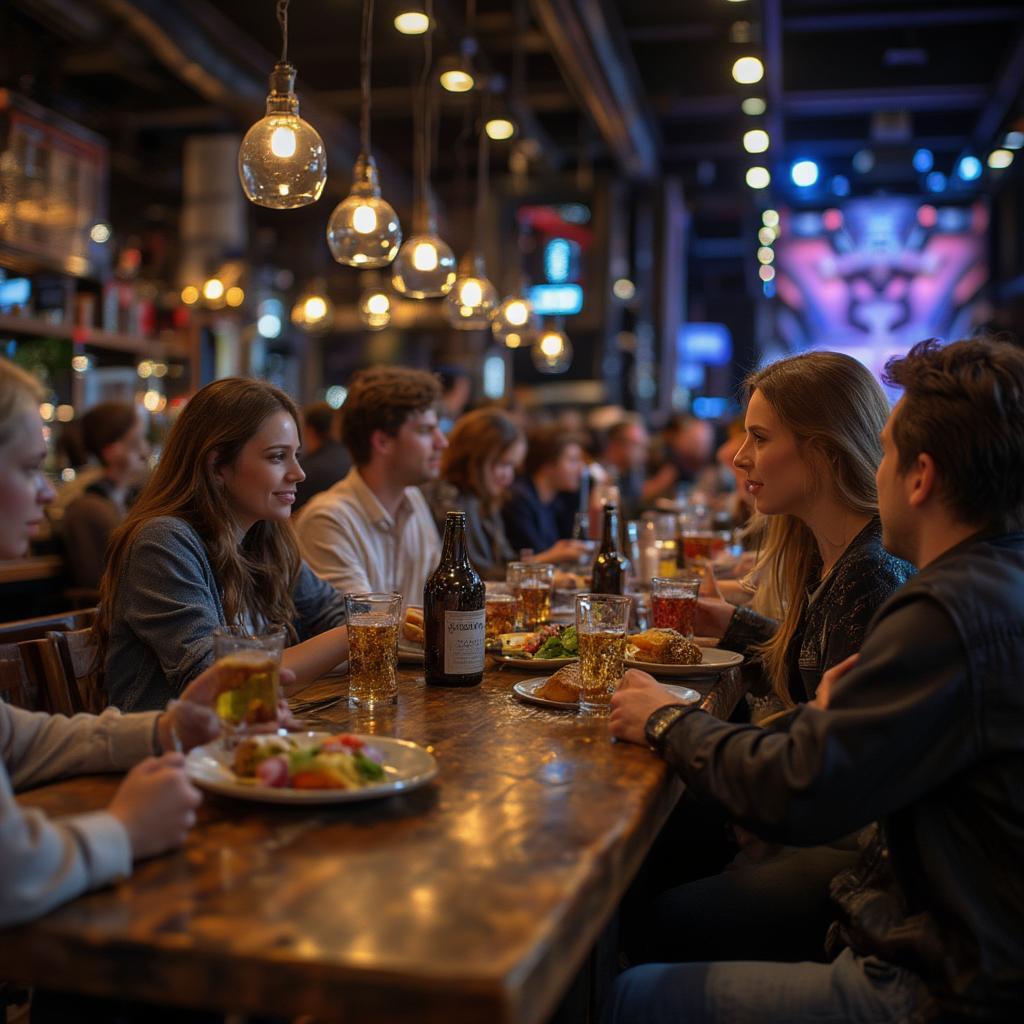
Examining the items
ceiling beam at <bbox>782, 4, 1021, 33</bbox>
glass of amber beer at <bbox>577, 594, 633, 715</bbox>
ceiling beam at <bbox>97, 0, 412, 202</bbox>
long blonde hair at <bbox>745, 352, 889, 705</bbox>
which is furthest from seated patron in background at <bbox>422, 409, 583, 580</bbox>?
ceiling beam at <bbox>782, 4, 1021, 33</bbox>

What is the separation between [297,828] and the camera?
1.33 meters

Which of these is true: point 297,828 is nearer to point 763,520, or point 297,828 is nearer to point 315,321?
point 763,520

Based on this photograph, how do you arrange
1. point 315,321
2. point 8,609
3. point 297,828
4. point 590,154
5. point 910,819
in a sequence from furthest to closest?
point 590,154
point 315,321
point 8,609
point 910,819
point 297,828

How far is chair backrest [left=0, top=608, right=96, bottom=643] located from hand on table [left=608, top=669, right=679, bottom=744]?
1156 mm

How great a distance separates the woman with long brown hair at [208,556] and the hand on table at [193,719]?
418mm

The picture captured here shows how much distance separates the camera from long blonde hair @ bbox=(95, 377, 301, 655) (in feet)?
7.34

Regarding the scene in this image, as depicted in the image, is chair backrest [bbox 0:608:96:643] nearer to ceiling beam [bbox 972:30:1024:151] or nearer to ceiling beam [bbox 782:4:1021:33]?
ceiling beam [bbox 782:4:1021:33]

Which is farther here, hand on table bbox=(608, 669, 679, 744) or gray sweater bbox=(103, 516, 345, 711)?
gray sweater bbox=(103, 516, 345, 711)

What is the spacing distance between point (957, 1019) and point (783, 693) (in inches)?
38.5

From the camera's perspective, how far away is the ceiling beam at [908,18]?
9.27m

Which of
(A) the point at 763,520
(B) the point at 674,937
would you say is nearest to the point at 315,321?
(A) the point at 763,520

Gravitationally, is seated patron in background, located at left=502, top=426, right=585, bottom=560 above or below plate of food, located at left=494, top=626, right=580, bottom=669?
above

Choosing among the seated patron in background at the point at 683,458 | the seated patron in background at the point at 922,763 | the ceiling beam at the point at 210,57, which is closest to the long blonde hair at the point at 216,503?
the seated patron in background at the point at 922,763

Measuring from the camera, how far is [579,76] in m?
8.66
